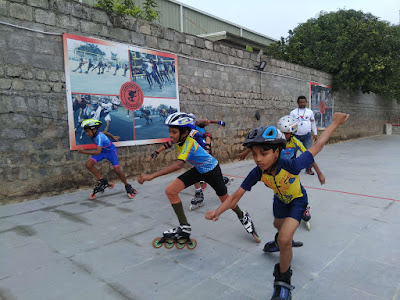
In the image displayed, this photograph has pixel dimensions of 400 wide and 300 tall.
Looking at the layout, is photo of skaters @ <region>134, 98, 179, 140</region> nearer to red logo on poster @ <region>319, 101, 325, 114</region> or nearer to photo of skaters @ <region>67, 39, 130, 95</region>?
photo of skaters @ <region>67, 39, 130, 95</region>

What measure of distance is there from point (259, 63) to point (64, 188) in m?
8.20

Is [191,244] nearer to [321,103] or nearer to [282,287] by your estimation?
[282,287]

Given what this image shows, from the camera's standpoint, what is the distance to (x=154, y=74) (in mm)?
7402

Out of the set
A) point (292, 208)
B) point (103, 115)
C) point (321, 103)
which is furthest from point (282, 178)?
point (321, 103)

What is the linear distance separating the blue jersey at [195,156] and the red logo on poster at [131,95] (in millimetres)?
3623

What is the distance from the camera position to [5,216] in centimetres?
457

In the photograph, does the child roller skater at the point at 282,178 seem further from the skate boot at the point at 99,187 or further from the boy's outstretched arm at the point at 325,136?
the skate boot at the point at 99,187

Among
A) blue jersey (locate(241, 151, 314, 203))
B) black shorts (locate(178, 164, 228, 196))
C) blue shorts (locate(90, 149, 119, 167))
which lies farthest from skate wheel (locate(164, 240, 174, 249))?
blue shorts (locate(90, 149, 119, 167))

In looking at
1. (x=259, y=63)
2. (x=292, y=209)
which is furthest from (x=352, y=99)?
(x=292, y=209)

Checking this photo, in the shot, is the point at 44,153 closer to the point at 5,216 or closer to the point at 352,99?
the point at 5,216

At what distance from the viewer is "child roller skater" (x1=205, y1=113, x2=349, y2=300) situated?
2.33 m

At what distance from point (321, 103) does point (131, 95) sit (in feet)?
36.6

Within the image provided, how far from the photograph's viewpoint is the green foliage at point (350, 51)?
14.5 metres

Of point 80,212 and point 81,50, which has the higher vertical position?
point 81,50
